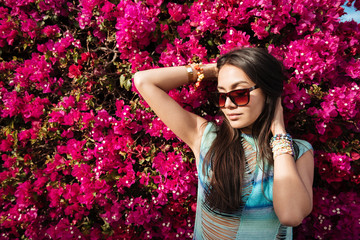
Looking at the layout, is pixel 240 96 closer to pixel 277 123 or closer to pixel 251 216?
pixel 277 123

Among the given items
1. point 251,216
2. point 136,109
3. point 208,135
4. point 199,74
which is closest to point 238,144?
point 208,135

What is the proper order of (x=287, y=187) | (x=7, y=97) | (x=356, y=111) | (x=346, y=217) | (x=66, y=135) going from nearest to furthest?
(x=287, y=187), (x=356, y=111), (x=346, y=217), (x=66, y=135), (x=7, y=97)

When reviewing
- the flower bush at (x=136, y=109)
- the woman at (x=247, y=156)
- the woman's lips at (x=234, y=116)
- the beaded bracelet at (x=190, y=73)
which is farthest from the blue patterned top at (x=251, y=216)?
the beaded bracelet at (x=190, y=73)

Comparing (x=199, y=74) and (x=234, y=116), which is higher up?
(x=199, y=74)

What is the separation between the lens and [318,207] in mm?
2104

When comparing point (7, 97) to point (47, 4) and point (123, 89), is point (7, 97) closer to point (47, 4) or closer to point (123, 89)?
point (47, 4)

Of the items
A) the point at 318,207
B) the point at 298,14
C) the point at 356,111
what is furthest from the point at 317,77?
the point at 318,207

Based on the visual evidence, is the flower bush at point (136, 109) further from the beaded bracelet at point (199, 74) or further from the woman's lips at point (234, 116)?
the woman's lips at point (234, 116)

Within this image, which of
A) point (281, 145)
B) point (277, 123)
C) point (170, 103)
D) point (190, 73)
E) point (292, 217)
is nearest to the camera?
point (292, 217)

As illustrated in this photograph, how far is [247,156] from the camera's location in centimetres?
154

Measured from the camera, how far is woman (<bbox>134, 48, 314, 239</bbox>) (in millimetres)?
1384

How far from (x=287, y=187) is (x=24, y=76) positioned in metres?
2.54

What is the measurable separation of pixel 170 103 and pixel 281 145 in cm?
74

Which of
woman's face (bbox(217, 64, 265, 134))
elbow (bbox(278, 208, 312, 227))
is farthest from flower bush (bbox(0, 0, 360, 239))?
elbow (bbox(278, 208, 312, 227))
